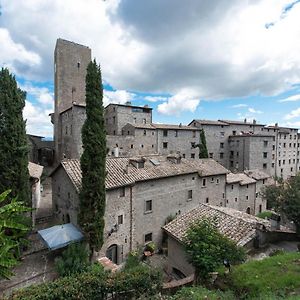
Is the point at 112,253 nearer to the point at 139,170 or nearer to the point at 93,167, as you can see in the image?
the point at 139,170

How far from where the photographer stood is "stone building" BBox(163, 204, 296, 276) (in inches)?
484

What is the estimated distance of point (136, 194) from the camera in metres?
19.2

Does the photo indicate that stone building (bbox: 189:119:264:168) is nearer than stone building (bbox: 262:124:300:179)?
Yes

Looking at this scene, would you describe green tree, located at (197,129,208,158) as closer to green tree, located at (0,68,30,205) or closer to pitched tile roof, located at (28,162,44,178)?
pitched tile roof, located at (28,162,44,178)

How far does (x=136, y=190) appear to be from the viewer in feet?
63.0

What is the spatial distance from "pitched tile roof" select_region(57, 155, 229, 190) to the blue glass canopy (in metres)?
3.27

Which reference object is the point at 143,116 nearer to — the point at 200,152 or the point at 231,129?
the point at 200,152

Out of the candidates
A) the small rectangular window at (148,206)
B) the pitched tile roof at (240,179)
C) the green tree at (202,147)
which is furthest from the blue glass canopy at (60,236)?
the green tree at (202,147)

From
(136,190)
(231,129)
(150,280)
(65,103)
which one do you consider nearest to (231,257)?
(150,280)

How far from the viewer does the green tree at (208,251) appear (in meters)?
9.83

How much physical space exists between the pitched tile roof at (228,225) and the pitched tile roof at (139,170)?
213 inches

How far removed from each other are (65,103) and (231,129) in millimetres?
40685

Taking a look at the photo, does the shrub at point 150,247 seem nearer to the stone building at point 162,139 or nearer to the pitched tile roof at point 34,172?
the pitched tile roof at point 34,172

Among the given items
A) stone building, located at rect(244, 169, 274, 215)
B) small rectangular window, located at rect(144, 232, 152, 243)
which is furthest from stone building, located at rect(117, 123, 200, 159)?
small rectangular window, located at rect(144, 232, 152, 243)
